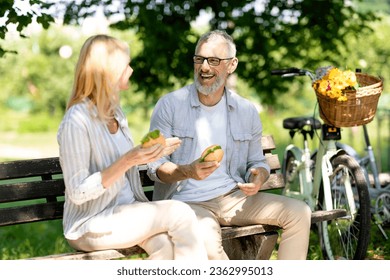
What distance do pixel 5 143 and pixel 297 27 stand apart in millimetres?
14779

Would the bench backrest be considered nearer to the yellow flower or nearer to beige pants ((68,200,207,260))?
beige pants ((68,200,207,260))

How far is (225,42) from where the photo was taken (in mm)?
3912

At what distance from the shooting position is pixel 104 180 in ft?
10.3

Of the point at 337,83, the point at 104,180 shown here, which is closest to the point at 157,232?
the point at 104,180

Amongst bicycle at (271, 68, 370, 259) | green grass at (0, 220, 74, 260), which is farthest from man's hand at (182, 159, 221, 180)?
green grass at (0, 220, 74, 260)

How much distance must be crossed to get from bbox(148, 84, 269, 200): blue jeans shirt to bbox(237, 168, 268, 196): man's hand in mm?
103

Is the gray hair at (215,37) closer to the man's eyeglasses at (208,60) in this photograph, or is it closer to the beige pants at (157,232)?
the man's eyeglasses at (208,60)

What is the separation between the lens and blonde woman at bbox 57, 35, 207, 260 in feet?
10.4

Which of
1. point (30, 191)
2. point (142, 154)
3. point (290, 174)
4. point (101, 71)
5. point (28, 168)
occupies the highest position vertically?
point (101, 71)

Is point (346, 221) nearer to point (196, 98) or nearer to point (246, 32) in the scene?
point (196, 98)

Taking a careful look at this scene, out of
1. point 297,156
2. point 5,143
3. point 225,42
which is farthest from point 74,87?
point 5,143

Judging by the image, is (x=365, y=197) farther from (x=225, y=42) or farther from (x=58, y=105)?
(x=58, y=105)

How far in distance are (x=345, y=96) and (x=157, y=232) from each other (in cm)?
150

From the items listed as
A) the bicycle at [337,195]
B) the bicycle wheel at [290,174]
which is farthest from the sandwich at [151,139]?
the bicycle wheel at [290,174]
